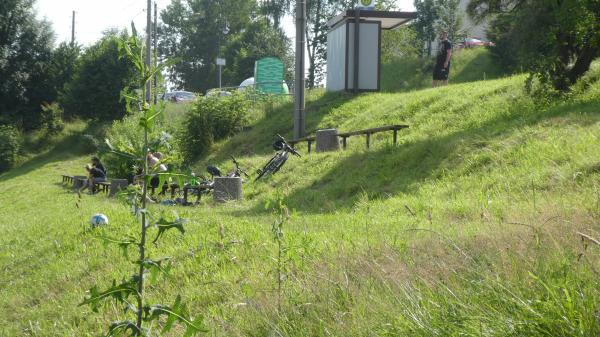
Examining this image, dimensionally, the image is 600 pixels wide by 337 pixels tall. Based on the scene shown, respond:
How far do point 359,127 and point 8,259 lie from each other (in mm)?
10845

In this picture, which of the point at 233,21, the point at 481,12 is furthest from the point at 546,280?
the point at 233,21

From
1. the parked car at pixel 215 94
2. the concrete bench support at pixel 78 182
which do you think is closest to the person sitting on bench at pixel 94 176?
the concrete bench support at pixel 78 182

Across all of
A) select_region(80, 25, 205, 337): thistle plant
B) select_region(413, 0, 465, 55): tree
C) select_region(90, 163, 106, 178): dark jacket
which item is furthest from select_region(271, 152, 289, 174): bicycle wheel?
select_region(413, 0, 465, 55): tree

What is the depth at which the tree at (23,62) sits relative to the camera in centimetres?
4400

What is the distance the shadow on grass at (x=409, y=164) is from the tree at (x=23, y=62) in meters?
33.4

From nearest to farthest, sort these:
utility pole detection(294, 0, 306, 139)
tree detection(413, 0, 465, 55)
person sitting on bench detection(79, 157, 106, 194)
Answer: utility pole detection(294, 0, 306, 139)
person sitting on bench detection(79, 157, 106, 194)
tree detection(413, 0, 465, 55)

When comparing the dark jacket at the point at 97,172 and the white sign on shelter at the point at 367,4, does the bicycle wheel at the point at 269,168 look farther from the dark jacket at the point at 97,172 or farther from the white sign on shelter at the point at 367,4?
the white sign on shelter at the point at 367,4

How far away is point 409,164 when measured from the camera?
1321cm

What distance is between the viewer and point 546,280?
3.93 m

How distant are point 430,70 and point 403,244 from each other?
27.2 meters

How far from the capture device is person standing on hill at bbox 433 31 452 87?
22.7 meters

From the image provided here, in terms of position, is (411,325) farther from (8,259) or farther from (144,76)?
(8,259)

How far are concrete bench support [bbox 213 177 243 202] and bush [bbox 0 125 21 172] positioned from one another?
26.8 m

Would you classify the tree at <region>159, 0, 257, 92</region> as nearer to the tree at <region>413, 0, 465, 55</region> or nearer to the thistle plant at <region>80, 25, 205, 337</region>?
the tree at <region>413, 0, 465, 55</region>
